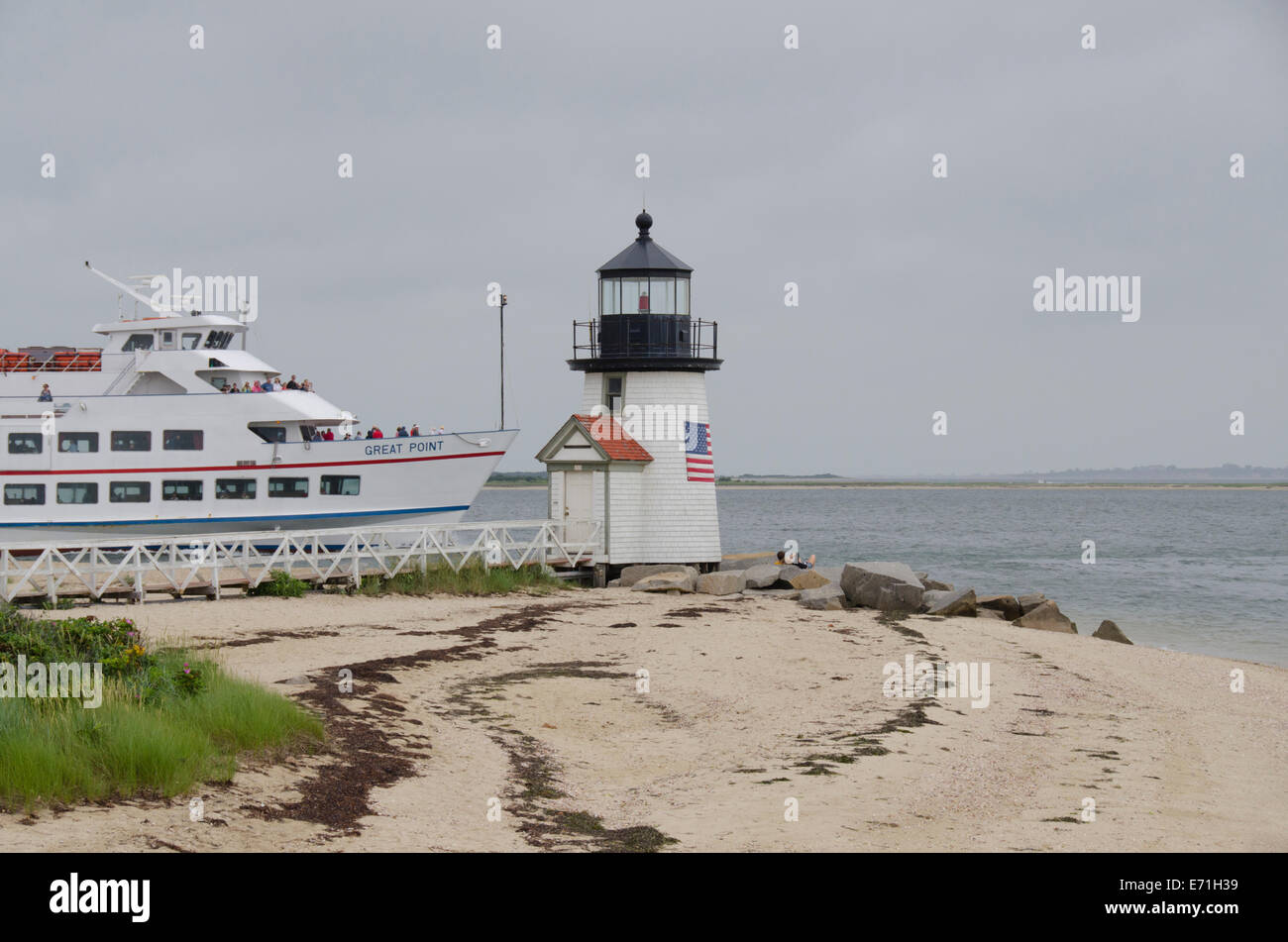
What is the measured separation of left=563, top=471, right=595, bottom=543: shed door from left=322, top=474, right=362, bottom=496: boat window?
8287 millimetres

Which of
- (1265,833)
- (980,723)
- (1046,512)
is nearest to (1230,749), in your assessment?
(980,723)

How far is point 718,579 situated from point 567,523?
3.84m

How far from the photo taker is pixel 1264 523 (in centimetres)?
8825

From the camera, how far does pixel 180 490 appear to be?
34.6m

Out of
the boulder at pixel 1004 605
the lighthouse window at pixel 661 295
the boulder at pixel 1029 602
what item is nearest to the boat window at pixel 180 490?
the lighthouse window at pixel 661 295

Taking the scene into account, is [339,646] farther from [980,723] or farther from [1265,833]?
[1265,833]

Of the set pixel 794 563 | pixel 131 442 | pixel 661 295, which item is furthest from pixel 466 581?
pixel 131 442

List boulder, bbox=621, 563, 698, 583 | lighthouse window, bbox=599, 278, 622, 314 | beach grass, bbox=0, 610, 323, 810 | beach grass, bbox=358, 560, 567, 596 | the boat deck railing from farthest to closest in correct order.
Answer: lighthouse window, bbox=599, 278, 622, 314 → boulder, bbox=621, 563, 698, 583 → beach grass, bbox=358, 560, 567, 596 → the boat deck railing → beach grass, bbox=0, 610, 323, 810

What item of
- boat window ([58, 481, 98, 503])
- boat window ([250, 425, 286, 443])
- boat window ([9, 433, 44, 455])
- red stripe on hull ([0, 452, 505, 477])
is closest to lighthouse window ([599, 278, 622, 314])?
red stripe on hull ([0, 452, 505, 477])

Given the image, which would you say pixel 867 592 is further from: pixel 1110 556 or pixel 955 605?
pixel 1110 556

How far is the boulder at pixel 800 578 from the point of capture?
95.2ft

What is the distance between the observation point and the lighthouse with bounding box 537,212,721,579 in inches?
1105

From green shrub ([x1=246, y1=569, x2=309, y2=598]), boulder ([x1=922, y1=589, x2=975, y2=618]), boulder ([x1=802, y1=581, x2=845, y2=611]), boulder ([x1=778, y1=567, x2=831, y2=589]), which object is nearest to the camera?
green shrub ([x1=246, y1=569, x2=309, y2=598])

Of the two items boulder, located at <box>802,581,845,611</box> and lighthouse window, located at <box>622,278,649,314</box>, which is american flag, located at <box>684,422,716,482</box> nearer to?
lighthouse window, located at <box>622,278,649,314</box>
